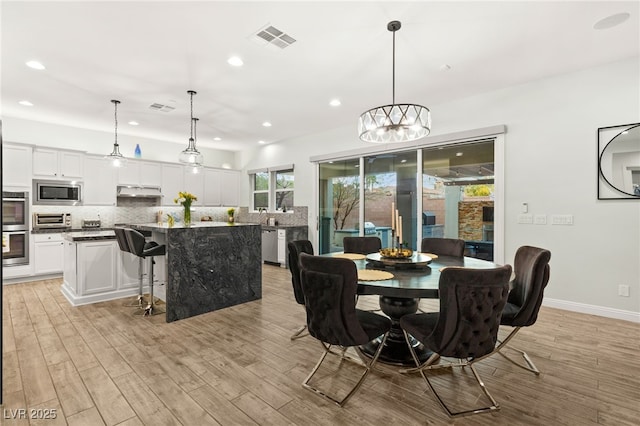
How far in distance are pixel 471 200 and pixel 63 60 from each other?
210 inches

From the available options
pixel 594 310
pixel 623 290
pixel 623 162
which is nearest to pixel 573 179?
pixel 623 162

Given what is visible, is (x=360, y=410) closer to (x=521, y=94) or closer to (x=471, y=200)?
(x=471, y=200)

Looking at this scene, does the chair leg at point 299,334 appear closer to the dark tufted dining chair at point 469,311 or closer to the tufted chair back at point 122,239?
the dark tufted dining chair at point 469,311

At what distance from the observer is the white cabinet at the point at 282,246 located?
6.56 m

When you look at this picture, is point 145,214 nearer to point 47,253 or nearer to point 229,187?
point 47,253

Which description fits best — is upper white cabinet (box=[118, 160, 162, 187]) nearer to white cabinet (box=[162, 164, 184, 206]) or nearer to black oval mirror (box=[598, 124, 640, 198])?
white cabinet (box=[162, 164, 184, 206])

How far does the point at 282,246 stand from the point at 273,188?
1891mm

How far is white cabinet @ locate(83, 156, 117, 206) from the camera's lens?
599 cm

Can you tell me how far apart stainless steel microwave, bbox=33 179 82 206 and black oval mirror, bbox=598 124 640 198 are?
8003mm

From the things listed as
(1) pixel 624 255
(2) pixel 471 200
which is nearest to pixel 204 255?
(2) pixel 471 200

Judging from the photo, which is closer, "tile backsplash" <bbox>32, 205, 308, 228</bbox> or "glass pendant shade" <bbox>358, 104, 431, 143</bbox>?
"glass pendant shade" <bbox>358, 104, 431, 143</bbox>

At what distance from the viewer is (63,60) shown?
338cm

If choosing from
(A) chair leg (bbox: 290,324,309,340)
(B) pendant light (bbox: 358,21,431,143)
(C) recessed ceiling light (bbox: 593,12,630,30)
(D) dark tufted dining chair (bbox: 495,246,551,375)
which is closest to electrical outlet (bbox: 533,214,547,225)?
(D) dark tufted dining chair (bbox: 495,246,551,375)

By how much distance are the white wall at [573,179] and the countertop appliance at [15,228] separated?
283 inches
